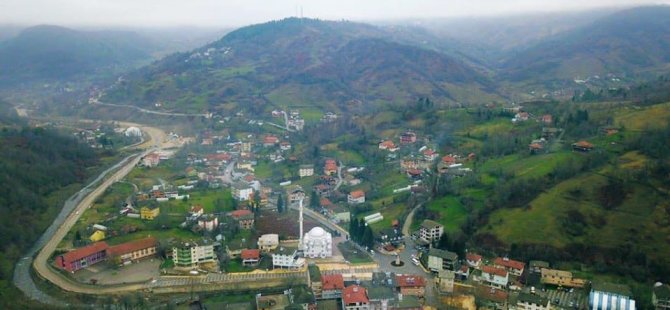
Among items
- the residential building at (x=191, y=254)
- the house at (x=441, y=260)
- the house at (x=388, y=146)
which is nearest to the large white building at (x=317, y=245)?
the residential building at (x=191, y=254)

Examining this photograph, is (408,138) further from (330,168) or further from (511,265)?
(511,265)

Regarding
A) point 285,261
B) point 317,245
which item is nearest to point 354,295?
point 285,261

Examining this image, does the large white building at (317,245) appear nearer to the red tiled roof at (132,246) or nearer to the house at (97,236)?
the red tiled roof at (132,246)

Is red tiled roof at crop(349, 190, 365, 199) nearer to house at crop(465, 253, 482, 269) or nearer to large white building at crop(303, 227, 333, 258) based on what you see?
large white building at crop(303, 227, 333, 258)

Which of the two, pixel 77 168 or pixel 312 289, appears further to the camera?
pixel 77 168

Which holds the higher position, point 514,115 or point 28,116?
point 514,115

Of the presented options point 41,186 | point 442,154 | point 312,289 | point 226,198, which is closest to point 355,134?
point 442,154

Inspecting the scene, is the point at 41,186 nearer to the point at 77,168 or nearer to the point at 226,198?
the point at 77,168
